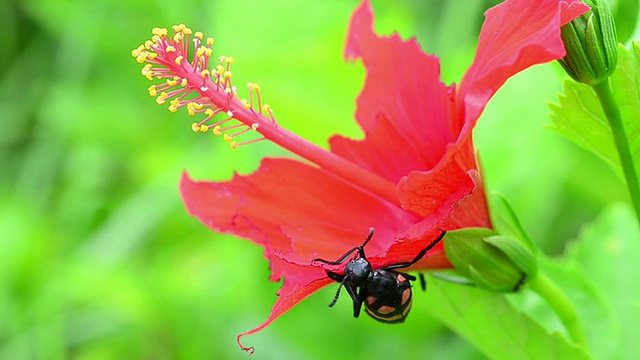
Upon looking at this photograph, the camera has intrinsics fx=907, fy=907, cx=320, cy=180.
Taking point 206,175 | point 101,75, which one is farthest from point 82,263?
point 101,75

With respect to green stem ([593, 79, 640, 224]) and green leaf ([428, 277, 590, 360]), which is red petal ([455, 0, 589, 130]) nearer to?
green stem ([593, 79, 640, 224])

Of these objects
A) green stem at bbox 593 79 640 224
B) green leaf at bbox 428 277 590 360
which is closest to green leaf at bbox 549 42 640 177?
green stem at bbox 593 79 640 224

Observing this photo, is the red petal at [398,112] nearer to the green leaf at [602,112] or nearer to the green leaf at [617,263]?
the green leaf at [602,112]

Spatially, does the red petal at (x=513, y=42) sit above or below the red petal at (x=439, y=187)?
above

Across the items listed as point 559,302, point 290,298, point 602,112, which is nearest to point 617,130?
point 602,112

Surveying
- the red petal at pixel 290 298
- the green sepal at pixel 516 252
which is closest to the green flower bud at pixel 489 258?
the green sepal at pixel 516 252

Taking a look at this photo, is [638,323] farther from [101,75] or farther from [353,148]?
[101,75]

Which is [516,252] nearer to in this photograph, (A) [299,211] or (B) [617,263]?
(A) [299,211]
